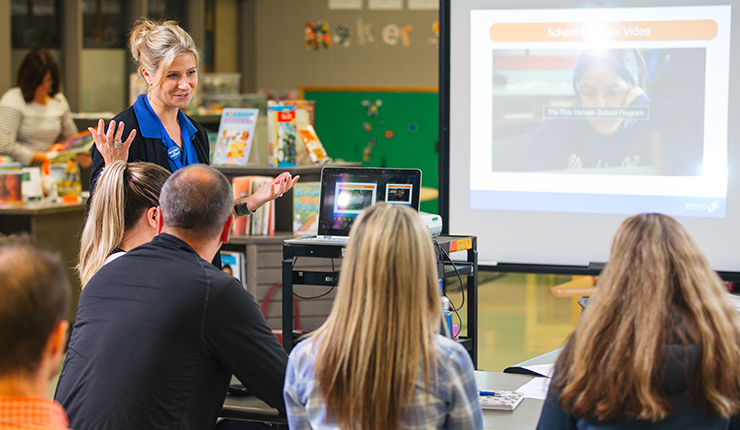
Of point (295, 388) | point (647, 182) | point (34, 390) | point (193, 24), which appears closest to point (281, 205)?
point (647, 182)

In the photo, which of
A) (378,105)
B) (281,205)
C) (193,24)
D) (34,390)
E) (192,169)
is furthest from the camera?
(378,105)

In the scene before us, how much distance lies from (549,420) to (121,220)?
46.0 inches

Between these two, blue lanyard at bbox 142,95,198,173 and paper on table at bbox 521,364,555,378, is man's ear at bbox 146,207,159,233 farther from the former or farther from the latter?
paper on table at bbox 521,364,555,378

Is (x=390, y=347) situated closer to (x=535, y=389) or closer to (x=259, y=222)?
(x=535, y=389)

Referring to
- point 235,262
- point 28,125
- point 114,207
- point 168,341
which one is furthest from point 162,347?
point 28,125

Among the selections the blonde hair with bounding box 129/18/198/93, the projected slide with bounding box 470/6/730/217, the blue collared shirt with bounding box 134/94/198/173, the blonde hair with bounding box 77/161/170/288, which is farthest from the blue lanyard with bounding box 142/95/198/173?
the projected slide with bounding box 470/6/730/217

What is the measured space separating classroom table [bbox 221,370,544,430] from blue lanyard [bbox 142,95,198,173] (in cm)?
88

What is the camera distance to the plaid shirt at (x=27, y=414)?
0.88 meters

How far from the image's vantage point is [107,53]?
679 centimetres

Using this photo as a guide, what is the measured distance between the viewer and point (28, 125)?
15.8 ft

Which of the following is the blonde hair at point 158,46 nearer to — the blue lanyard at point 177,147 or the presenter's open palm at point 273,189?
the blue lanyard at point 177,147

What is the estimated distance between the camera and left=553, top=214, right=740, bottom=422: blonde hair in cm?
126

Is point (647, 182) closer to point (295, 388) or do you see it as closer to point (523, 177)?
point (523, 177)

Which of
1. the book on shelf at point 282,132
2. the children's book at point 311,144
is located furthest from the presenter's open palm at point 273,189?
the children's book at point 311,144
